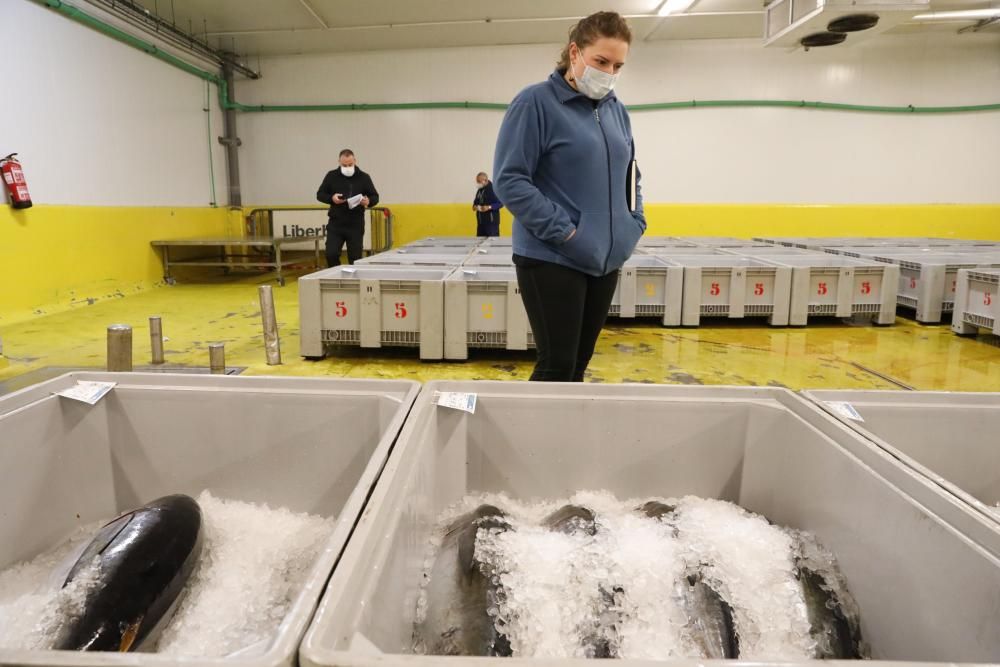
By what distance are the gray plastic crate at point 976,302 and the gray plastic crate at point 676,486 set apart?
408cm

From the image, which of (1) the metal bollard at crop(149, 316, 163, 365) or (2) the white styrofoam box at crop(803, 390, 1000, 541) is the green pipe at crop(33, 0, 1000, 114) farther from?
(2) the white styrofoam box at crop(803, 390, 1000, 541)

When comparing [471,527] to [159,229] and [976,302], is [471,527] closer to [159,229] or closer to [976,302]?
[976,302]

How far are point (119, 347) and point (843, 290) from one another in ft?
16.5

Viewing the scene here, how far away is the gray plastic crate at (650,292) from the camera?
492 centimetres

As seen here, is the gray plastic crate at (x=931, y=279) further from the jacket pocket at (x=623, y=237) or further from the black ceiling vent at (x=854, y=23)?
the jacket pocket at (x=623, y=237)

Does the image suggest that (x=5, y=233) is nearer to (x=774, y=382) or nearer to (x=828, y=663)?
(x=774, y=382)

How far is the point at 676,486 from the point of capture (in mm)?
1370

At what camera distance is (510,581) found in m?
0.97

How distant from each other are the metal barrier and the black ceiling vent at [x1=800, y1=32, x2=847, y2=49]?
19.4ft

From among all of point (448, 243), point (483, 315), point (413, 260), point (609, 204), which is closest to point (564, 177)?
point (609, 204)

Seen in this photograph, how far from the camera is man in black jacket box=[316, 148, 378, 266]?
6242mm

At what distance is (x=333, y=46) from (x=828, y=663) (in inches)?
398

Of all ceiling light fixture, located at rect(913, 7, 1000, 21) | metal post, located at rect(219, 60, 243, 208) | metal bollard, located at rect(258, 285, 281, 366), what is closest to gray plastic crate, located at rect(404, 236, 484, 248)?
metal bollard, located at rect(258, 285, 281, 366)

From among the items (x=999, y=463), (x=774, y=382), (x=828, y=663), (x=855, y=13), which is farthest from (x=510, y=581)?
(x=855, y=13)
